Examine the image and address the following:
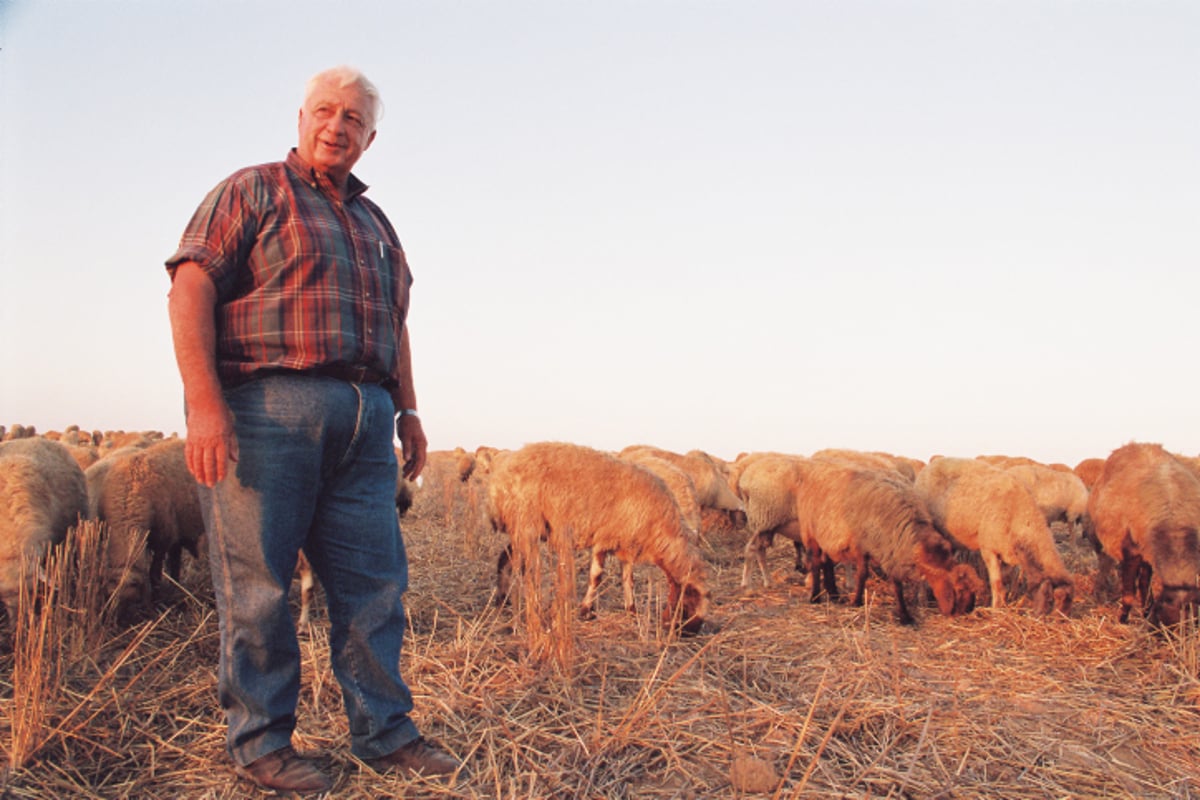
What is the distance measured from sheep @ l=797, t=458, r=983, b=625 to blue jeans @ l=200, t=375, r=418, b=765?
7232 mm

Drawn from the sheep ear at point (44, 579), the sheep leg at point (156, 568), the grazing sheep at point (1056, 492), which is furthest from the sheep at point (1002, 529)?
the sheep ear at point (44, 579)

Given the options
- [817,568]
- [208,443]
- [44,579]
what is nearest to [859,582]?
[817,568]

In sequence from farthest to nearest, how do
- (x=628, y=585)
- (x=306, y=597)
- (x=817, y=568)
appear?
(x=817, y=568), (x=628, y=585), (x=306, y=597)

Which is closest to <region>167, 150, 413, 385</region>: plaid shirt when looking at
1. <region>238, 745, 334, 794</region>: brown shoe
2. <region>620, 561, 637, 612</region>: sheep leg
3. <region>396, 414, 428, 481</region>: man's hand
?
<region>396, 414, 428, 481</region>: man's hand

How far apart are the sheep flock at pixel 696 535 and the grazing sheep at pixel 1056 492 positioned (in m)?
2.94

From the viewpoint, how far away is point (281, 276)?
333cm

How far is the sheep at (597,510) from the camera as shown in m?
8.20

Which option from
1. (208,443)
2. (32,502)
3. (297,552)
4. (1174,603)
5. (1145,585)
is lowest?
(1145,585)

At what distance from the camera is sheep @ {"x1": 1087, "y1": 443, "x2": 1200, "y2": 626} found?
8234 mm

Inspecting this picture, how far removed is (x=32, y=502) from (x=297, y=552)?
448cm

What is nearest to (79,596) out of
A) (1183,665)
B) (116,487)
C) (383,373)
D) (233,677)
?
(116,487)

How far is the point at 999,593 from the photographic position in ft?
32.7

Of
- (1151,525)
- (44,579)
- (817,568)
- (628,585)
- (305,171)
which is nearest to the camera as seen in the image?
(305,171)

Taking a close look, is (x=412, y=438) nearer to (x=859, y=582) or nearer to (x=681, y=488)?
(x=859, y=582)
